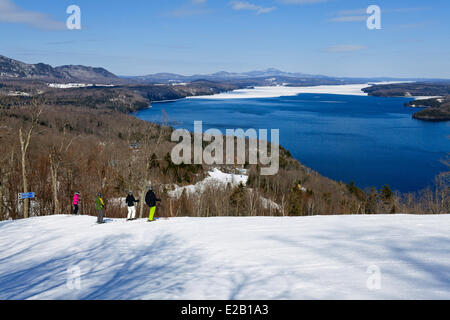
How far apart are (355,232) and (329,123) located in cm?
8992

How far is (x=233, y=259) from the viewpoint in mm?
6730

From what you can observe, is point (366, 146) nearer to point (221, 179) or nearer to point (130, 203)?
point (221, 179)

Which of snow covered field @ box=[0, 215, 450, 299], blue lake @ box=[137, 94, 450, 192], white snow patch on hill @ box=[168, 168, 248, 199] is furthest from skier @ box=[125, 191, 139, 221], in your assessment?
white snow patch on hill @ box=[168, 168, 248, 199]

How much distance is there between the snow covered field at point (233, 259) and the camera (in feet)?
17.4

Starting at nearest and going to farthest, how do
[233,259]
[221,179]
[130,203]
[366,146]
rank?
[233,259], [130,203], [221,179], [366,146]

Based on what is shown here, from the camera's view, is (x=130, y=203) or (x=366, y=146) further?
(x=366, y=146)

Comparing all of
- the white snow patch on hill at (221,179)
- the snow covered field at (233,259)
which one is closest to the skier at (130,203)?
the snow covered field at (233,259)

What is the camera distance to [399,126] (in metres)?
87.2

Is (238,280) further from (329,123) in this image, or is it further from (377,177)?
(329,123)

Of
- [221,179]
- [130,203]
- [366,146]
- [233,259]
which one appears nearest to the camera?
[233,259]

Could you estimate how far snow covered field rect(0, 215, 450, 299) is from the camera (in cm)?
529

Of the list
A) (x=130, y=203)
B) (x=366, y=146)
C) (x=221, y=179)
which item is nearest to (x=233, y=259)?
(x=130, y=203)

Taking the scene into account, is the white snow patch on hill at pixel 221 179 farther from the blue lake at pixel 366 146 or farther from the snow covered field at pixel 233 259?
the snow covered field at pixel 233 259

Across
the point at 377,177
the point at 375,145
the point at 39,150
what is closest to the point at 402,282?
the point at 39,150
